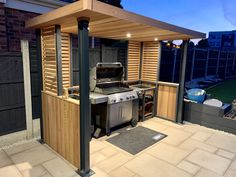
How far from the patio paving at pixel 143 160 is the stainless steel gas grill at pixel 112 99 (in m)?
0.49

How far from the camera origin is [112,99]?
3.94 m

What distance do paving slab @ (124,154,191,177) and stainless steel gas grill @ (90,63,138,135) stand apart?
3.86 ft

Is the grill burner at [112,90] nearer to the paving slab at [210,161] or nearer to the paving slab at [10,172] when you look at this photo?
the paving slab at [210,161]

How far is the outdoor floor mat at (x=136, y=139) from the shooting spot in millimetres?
3764

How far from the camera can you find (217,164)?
3236mm

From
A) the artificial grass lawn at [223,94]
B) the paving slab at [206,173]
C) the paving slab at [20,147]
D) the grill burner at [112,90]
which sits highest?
the grill burner at [112,90]

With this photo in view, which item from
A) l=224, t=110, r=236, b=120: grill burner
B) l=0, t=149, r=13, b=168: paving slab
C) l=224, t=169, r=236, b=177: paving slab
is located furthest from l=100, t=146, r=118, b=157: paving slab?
l=224, t=110, r=236, b=120: grill burner

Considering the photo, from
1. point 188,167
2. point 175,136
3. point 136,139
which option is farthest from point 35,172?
point 175,136

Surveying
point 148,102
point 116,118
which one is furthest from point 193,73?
point 116,118

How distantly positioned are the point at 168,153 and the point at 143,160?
588 mm

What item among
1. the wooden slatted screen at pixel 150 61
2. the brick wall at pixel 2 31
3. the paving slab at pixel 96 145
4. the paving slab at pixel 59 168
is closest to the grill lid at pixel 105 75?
the wooden slatted screen at pixel 150 61

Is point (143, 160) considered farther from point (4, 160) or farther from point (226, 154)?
point (4, 160)

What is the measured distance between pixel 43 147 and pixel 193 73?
36.9ft

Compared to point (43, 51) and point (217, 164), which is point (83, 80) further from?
point (217, 164)
